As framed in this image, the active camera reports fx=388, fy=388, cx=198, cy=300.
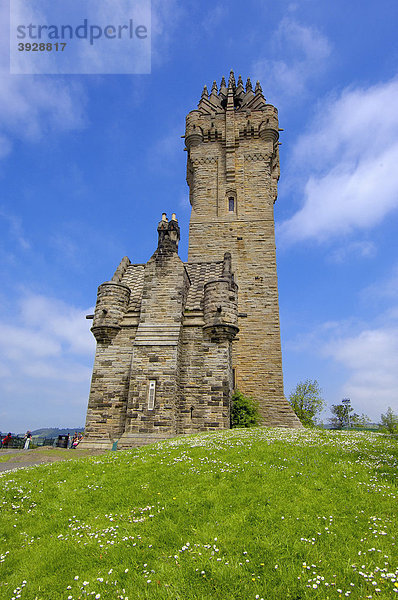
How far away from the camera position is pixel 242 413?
20.2m

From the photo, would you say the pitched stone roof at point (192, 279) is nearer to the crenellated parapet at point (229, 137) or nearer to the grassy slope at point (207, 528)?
the grassy slope at point (207, 528)

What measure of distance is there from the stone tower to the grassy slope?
14.5m

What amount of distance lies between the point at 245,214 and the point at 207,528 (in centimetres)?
2553

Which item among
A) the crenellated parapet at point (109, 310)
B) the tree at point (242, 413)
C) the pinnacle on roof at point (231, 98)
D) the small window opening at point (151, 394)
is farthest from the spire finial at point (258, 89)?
the small window opening at point (151, 394)

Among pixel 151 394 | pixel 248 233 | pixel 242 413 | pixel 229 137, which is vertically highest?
pixel 229 137

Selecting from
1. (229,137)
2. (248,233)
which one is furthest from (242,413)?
(229,137)

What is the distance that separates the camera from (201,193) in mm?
31062

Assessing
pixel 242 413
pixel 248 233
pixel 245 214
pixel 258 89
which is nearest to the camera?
pixel 242 413

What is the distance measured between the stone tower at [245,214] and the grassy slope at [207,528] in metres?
14.5

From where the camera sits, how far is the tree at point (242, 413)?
19.9 meters

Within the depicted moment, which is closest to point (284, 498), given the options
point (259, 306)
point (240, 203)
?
point (259, 306)

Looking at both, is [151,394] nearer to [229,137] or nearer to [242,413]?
[242,413]

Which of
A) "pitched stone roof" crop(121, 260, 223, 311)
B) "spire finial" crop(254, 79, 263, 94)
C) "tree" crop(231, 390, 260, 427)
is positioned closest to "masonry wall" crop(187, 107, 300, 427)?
"tree" crop(231, 390, 260, 427)

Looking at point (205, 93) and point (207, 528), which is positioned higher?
point (205, 93)
